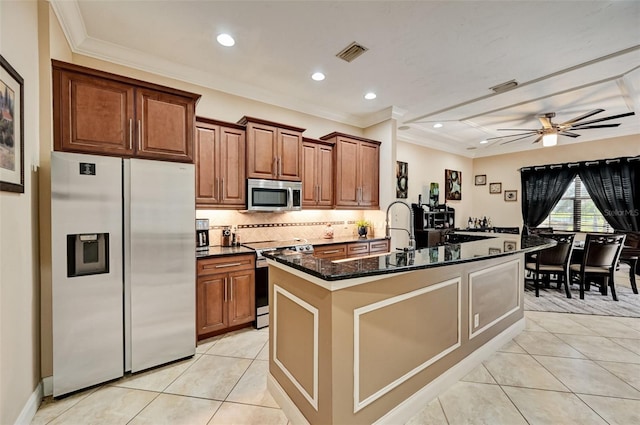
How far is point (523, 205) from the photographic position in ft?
22.3

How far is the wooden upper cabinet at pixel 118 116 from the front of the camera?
2049 millimetres

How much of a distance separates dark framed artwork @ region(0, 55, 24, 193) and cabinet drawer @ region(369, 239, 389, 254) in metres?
3.69

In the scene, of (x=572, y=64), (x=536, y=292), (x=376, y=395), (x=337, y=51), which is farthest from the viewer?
(x=536, y=292)

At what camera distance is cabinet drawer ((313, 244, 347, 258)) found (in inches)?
143

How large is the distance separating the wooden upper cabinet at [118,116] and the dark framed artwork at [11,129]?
0.34 meters

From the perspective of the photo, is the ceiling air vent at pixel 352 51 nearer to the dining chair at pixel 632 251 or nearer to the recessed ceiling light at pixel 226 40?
the recessed ceiling light at pixel 226 40

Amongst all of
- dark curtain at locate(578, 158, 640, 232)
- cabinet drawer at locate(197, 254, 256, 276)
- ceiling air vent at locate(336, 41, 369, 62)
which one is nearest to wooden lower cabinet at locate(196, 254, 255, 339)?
cabinet drawer at locate(197, 254, 256, 276)

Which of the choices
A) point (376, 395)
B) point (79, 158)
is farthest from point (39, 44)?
point (376, 395)

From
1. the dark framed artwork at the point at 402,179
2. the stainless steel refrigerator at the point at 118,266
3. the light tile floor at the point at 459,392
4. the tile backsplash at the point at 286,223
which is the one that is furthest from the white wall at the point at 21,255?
the dark framed artwork at the point at 402,179

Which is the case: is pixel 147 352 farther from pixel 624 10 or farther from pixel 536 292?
pixel 536 292

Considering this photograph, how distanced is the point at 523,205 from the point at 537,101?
3453 millimetres

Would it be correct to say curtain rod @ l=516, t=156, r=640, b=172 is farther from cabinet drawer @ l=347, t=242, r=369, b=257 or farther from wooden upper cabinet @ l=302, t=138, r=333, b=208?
wooden upper cabinet @ l=302, t=138, r=333, b=208

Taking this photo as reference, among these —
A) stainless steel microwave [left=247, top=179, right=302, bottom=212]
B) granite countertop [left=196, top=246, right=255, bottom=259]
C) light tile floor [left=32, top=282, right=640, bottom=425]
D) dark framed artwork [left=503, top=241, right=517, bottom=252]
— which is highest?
stainless steel microwave [left=247, top=179, right=302, bottom=212]

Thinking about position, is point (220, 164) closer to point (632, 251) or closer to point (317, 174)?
point (317, 174)
